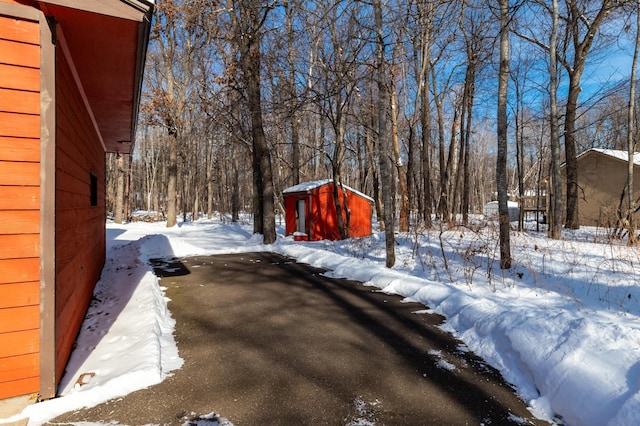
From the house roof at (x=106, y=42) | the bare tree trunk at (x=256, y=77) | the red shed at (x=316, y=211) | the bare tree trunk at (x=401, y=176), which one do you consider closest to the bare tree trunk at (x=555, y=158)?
the bare tree trunk at (x=401, y=176)

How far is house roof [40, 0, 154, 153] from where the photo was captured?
2.84 meters

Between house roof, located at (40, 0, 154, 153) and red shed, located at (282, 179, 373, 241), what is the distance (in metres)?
11.4

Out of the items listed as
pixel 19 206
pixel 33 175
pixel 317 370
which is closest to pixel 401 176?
pixel 317 370

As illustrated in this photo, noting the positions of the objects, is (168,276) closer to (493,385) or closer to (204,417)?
(204,417)

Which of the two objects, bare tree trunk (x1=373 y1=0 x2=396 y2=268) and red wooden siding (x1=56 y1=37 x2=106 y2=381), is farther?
bare tree trunk (x1=373 y1=0 x2=396 y2=268)

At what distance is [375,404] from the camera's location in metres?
2.73

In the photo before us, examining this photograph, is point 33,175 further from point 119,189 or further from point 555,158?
point 119,189

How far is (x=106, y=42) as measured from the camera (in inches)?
134

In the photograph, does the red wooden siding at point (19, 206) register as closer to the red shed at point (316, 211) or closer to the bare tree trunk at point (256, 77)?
the bare tree trunk at point (256, 77)

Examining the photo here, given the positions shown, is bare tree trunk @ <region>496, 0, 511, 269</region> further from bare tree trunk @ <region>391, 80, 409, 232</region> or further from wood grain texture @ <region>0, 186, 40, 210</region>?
wood grain texture @ <region>0, 186, 40, 210</region>

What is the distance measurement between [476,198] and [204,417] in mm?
62525

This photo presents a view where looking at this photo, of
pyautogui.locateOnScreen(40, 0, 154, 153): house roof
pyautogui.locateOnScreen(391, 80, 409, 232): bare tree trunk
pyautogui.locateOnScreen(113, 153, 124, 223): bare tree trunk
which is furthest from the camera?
pyautogui.locateOnScreen(113, 153, 124, 223): bare tree trunk

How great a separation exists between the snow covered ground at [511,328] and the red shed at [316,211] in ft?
26.0

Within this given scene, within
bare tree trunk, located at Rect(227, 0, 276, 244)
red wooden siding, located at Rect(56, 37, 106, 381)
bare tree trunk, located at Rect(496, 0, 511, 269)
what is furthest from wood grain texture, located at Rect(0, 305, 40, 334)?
bare tree trunk, located at Rect(227, 0, 276, 244)
